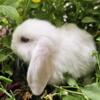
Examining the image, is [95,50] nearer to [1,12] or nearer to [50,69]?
[50,69]

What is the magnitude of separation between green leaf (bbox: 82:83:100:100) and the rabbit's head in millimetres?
89

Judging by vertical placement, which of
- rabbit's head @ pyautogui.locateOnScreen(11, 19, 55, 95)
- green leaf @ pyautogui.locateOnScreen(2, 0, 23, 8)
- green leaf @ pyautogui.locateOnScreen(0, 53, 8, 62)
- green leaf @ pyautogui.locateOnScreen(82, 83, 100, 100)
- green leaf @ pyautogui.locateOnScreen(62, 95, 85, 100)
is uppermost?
green leaf @ pyautogui.locateOnScreen(2, 0, 23, 8)

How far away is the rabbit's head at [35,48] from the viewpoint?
1.01 meters

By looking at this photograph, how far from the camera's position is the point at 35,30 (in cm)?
107

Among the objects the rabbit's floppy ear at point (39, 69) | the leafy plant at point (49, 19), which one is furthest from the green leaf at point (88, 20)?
the rabbit's floppy ear at point (39, 69)

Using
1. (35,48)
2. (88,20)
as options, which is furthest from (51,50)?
(88,20)

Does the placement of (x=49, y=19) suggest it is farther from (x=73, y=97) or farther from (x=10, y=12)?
(x=73, y=97)

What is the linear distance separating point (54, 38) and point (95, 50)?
0.10 metres

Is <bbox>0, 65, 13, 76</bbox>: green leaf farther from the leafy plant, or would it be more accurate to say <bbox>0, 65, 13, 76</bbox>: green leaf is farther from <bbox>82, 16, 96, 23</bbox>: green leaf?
<bbox>82, 16, 96, 23</bbox>: green leaf

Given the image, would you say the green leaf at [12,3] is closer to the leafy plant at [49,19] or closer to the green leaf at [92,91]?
the leafy plant at [49,19]

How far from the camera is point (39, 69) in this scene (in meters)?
1.00

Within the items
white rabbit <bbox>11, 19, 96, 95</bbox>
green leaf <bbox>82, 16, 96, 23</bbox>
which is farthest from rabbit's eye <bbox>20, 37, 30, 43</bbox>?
green leaf <bbox>82, 16, 96, 23</bbox>

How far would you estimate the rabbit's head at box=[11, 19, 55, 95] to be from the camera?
1006mm

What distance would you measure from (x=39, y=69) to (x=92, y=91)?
0.40 feet
